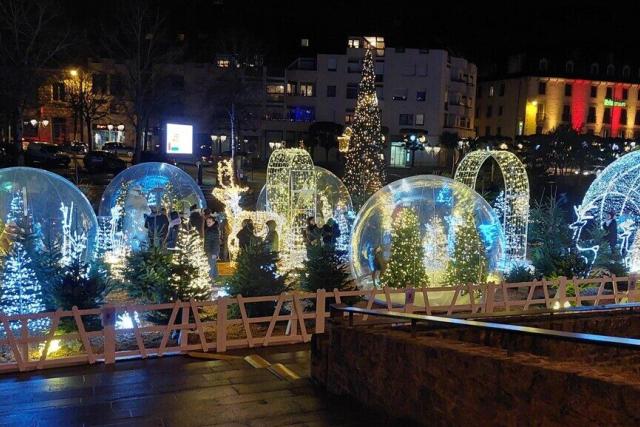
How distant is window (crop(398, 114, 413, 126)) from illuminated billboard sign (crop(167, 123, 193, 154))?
1358 inches

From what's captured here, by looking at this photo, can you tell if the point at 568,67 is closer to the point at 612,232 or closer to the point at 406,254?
the point at 612,232

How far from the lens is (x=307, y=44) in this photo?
56.8 metres

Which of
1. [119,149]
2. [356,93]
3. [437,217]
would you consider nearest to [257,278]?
[437,217]

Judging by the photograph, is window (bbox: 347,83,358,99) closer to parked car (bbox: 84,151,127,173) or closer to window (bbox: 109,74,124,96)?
window (bbox: 109,74,124,96)

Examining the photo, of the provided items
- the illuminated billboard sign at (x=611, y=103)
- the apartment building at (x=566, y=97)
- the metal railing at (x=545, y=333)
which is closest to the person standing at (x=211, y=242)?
the metal railing at (x=545, y=333)

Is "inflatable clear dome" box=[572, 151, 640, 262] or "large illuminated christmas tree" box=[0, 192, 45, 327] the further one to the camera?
"inflatable clear dome" box=[572, 151, 640, 262]

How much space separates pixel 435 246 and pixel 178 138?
14.3 m

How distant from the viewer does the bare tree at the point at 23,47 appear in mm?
30531

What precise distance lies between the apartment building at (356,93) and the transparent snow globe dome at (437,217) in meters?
43.0

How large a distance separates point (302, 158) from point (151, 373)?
9334mm

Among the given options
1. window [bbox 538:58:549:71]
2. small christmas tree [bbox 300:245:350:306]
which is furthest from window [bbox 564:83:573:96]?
small christmas tree [bbox 300:245:350:306]

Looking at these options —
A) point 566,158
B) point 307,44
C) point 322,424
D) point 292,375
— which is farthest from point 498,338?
point 307,44

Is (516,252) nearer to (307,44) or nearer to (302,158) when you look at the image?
(302,158)

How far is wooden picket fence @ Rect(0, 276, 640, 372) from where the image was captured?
8391mm
